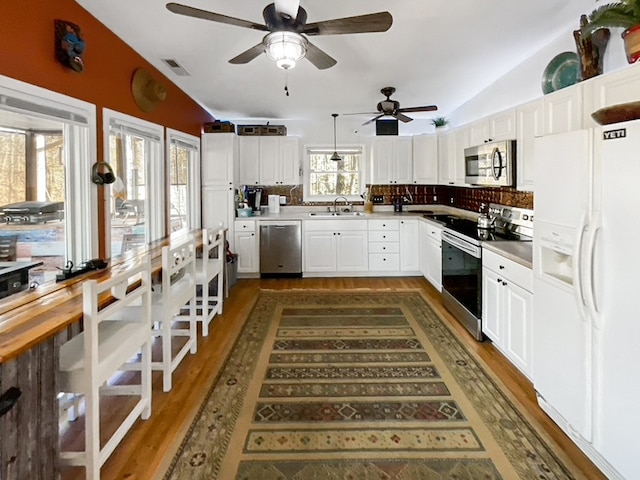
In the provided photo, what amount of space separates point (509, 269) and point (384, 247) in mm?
3020

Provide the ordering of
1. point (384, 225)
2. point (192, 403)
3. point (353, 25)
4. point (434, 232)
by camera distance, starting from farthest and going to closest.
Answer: point (384, 225) → point (434, 232) → point (192, 403) → point (353, 25)

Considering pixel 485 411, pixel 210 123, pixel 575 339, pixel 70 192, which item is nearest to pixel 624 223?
pixel 575 339

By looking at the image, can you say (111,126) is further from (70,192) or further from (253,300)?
(253,300)

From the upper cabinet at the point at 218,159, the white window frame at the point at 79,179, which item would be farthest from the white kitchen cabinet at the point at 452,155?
the white window frame at the point at 79,179

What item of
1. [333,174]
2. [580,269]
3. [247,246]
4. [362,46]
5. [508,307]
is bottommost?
[508,307]

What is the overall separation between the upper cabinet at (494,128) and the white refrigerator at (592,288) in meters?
1.32

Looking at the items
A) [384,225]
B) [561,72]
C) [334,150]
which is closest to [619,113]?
[561,72]

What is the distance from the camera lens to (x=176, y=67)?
3895 millimetres

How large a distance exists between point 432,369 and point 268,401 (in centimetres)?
124

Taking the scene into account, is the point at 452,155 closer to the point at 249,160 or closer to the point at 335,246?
the point at 335,246

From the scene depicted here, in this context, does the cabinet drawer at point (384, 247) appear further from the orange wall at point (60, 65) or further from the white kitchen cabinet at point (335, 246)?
the orange wall at point (60, 65)

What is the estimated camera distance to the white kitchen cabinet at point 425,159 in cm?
592

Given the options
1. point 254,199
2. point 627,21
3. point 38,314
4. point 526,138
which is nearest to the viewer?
point 38,314

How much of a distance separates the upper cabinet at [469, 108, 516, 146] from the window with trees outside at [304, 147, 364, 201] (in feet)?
7.85
